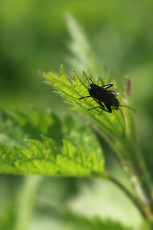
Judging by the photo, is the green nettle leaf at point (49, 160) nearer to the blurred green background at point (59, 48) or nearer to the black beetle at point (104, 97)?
the black beetle at point (104, 97)

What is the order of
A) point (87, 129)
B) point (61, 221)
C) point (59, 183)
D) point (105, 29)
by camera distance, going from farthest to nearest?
point (105, 29) → point (59, 183) → point (61, 221) → point (87, 129)

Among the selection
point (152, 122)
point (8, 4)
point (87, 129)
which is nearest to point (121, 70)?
point (152, 122)

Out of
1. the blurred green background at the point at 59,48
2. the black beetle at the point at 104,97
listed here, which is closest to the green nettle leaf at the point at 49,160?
the black beetle at the point at 104,97

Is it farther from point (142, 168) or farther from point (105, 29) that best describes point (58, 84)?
point (105, 29)

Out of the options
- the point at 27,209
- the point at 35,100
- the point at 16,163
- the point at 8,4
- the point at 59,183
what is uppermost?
the point at 8,4

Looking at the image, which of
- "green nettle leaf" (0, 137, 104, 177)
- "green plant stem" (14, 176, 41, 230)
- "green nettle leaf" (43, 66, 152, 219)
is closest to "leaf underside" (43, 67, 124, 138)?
"green nettle leaf" (43, 66, 152, 219)

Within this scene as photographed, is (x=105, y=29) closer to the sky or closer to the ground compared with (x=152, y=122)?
closer to the sky
